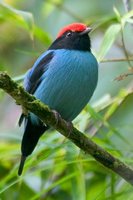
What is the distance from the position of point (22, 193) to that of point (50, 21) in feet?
6.59

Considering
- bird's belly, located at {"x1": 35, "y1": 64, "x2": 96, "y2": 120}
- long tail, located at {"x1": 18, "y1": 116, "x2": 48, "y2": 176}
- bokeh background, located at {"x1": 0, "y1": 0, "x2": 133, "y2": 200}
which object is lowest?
bokeh background, located at {"x1": 0, "y1": 0, "x2": 133, "y2": 200}

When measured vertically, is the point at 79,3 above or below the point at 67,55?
below

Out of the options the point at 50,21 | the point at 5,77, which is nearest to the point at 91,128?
the point at 50,21

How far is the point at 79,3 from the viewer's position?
18.0ft

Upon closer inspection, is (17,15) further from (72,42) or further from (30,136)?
(30,136)

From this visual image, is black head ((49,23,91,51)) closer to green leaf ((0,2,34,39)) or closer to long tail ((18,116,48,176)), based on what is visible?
green leaf ((0,2,34,39))

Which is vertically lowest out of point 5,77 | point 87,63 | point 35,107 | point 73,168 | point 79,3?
point 79,3

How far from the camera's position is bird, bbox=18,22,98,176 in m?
3.30

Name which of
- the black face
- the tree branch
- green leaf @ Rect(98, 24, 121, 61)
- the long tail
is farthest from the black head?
the tree branch

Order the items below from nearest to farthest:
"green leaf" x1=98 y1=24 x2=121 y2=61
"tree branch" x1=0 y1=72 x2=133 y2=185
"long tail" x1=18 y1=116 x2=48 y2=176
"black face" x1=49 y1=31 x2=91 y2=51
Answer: "tree branch" x1=0 y1=72 x2=133 y2=185
"green leaf" x1=98 y1=24 x2=121 y2=61
"long tail" x1=18 y1=116 x2=48 y2=176
"black face" x1=49 y1=31 x2=91 y2=51

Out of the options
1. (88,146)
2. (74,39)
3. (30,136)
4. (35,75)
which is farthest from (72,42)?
(88,146)

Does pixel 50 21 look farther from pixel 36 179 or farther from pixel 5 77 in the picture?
pixel 5 77

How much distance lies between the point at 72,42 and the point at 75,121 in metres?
0.43

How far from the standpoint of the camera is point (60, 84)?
3.32 meters
